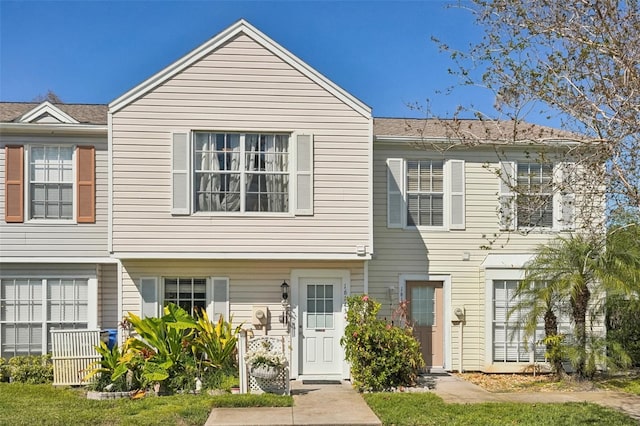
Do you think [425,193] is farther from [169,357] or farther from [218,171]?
[169,357]

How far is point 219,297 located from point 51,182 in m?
4.23

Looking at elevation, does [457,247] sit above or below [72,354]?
above

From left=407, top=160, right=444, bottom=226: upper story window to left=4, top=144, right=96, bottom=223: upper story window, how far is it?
6680 mm

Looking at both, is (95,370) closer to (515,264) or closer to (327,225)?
(327,225)

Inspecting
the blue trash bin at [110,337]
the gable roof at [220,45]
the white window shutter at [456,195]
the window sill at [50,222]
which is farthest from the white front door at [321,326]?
the window sill at [50,222]

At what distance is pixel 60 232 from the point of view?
14000 mm

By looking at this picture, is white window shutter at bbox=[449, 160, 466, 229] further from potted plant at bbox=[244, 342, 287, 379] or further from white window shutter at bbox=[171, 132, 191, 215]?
white window shutter at bbox=[171, 132, 191, 215]

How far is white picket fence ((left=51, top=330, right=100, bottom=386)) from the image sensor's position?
12.8 metres

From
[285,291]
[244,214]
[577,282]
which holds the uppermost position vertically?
[244,214]

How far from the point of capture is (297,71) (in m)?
13.2

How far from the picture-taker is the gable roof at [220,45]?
12.9 metres

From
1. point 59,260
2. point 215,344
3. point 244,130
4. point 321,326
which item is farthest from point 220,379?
point 244,130

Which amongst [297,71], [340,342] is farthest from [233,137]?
[340,342]

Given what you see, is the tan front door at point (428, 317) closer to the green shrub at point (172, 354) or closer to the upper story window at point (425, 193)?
the upper story window at point (425, 193)
